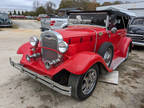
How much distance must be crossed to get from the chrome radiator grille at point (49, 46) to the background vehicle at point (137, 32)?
535 centimetres

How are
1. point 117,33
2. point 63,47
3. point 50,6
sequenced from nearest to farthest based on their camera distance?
point 63,47, point 117,33, point 50,6

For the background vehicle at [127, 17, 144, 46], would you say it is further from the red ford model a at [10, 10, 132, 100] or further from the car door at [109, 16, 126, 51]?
the red ford model a at [10, 10, 132, 100]

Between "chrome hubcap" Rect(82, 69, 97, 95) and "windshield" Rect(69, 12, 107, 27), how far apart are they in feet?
5.08

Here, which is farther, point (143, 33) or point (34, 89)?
point (143, 33)

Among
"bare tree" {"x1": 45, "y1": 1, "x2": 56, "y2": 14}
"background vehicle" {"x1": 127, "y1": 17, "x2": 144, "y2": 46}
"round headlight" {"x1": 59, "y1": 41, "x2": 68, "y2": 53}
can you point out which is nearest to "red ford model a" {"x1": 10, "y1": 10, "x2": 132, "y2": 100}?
"round headlight" {"x1": 59, "y1": 41, "x2": 68, "y2": 53}

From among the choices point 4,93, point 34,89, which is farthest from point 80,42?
point 4,93

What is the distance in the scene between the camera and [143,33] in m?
5.77

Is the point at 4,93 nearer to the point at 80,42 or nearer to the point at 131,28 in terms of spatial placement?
the point at 80,42

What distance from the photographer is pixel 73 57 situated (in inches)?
85.4

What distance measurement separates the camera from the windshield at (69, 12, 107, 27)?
10.4 feet

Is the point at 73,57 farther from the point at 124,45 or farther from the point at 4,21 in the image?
the point at 4,21

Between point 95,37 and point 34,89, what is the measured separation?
1.99 metres

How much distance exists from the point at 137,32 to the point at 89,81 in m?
5.12

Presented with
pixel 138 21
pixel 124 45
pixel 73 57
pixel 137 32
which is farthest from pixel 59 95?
pixel 138 21
